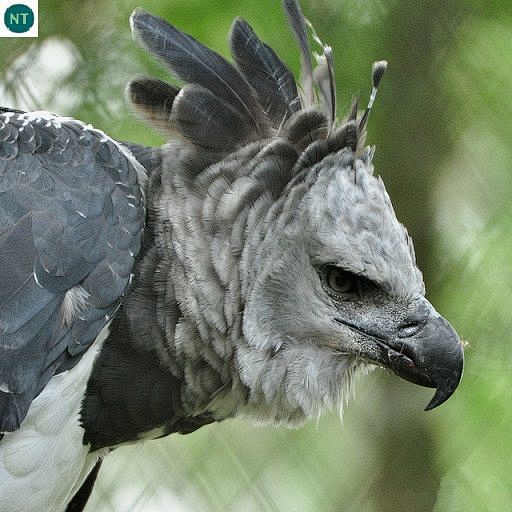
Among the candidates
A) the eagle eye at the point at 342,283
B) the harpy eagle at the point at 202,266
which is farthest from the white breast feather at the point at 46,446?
the eagle eye at the point at 342,283

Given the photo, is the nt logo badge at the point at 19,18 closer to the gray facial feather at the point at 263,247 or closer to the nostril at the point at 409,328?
the gray facial feather at the point at 263,247

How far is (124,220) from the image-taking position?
4.21 ft

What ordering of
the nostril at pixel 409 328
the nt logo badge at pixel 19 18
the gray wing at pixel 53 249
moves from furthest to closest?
the nt logo badge at pixel 19 18, the nostril at pixel 409 328, the gray wing at pixel 53 249

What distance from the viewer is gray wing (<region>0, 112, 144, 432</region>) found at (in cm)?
120

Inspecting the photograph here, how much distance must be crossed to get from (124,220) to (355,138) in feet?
1.14

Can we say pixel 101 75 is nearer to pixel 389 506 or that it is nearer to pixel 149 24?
pixel 149 24

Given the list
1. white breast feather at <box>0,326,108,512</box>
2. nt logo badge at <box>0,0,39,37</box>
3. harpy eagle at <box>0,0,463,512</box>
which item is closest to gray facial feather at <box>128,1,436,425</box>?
harpy eagle at <box>0,0,463,512</box>

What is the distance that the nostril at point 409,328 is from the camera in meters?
1.31

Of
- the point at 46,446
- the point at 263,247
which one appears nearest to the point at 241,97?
the point at 263,247

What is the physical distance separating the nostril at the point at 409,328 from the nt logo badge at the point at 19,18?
1159mm

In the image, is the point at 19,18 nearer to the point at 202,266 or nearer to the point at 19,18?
the point at 19,18

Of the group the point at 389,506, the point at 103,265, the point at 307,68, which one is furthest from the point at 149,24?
the point at 389,506

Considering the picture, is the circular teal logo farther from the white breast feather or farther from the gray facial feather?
the white breast feather

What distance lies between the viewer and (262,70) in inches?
55.3
